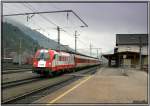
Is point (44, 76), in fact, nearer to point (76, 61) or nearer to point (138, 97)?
point (76, 61)

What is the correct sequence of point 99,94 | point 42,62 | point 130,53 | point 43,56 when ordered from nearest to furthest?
1. point 99,94
2. point 42,62
3. point 43,56
4. point 130,53

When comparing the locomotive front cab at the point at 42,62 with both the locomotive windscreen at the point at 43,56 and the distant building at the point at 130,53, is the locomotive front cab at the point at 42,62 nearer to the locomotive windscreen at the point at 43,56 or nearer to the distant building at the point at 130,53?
the locomotive windscreen at the point at 43,56

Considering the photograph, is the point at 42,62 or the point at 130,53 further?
the point at 130,53

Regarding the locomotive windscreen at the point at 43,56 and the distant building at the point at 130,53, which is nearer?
the locomotive windscreen at the point at 43,56

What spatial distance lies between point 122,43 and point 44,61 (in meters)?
45.8

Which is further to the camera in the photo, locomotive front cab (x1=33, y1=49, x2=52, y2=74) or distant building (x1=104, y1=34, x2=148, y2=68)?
distant building (x1=104, y1=34, x2=148, y2=68)

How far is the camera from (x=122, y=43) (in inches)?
3012

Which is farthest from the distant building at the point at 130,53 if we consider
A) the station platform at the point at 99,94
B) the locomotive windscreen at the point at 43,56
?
the station platform at the point at 99,94

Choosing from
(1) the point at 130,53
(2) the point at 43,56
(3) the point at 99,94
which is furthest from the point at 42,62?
(1) the point at 130,53

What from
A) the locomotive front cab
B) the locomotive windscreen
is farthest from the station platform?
Result: the locomotive windscreen

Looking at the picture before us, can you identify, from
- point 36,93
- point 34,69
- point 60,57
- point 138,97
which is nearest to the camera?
point 138,97

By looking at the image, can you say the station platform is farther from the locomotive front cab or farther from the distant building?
the distant building

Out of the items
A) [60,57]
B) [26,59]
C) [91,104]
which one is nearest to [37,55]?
[60,57]

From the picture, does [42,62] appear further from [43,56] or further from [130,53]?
[130,53]
